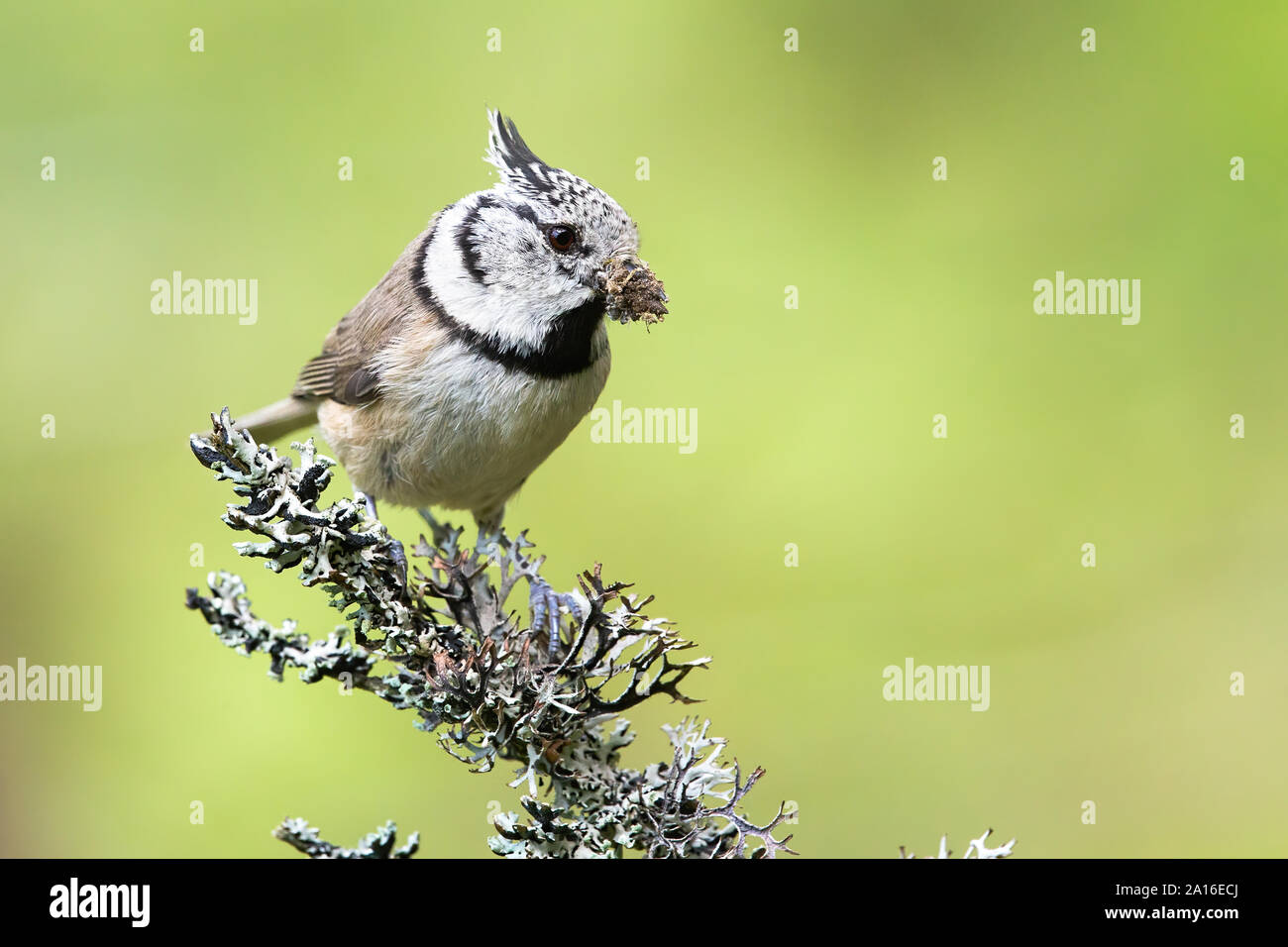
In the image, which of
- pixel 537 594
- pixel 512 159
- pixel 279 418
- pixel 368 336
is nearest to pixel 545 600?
pixel 537 594

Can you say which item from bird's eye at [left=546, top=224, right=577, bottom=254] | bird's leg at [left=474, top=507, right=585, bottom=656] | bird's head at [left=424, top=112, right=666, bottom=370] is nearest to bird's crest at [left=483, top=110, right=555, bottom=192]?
bird's head at [left=424, top=112, right=666, bottom=370]

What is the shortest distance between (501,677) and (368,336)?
1614 mm

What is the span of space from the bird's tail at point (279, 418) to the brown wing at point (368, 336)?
176mm

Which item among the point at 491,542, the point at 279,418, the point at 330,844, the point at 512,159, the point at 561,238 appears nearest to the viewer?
the point at 330,844

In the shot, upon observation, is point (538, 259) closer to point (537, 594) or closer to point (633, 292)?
point (633, 292)

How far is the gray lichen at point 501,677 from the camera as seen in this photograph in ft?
7.91

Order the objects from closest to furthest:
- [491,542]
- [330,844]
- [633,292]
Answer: [330,844] < [633,292] < [491,542]

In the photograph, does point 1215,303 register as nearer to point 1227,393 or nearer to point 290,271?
point 1227,393

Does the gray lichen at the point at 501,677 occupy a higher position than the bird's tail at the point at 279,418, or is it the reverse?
the bird's tail at the point at 279,418

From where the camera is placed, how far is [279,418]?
426 centimetres

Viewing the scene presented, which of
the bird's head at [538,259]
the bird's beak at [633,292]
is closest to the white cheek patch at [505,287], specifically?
the bird's head at [538,259]

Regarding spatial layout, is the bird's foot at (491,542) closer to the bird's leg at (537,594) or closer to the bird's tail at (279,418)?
the bird's leg at (537,594)
